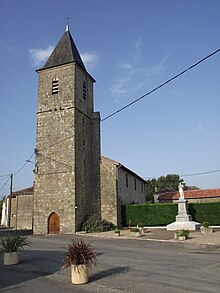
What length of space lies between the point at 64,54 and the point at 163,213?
755 inches

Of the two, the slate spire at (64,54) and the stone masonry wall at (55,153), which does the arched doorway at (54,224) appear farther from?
the slate spire at (64,54)

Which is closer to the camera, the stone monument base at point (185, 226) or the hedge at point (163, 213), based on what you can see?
the stone monument base at point (185, 226)

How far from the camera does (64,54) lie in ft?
104

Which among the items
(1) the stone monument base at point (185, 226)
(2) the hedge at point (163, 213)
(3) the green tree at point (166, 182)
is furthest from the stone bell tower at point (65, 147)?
(3) the green tree at point (166, 182)

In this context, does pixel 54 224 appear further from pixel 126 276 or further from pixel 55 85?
pixel 126 276

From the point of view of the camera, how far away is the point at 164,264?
1001 centimetres

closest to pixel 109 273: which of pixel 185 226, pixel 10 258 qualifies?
pixel 10 258

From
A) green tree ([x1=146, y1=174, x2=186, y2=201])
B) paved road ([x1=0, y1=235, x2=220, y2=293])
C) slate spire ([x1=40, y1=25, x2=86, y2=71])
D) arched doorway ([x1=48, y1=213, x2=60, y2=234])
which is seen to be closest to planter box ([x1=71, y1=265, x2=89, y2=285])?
paved road ([x1=0, y1=235, x2=220, y2=293])

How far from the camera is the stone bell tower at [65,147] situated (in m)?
27.4

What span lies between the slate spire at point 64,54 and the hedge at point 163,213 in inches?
630

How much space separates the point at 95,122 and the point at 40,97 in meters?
6.28

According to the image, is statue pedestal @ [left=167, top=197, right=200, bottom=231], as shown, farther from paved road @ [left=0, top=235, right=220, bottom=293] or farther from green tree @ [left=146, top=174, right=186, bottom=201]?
green tree @ [left=146, top=174, right=186, bottom=201]

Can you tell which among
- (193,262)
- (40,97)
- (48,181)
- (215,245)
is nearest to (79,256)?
(193,262)

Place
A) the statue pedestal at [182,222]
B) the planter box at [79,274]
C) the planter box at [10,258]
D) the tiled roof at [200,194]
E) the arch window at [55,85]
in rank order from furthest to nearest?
the tiled roof at [200,194] → the arch window at [55,85] → the statue pedestal at [182,222] → the planter box at [10,258] → the planter box at [79,274]
